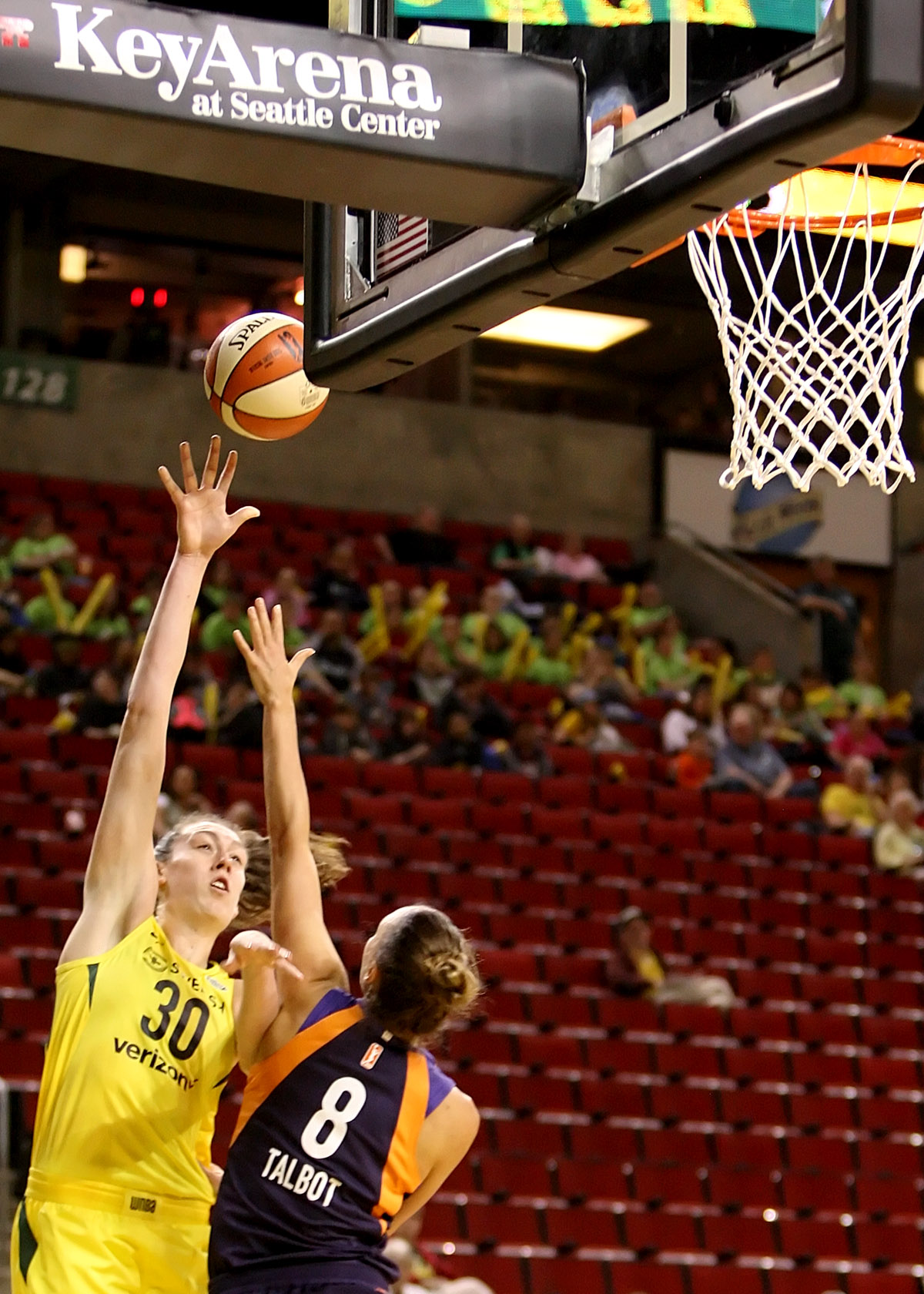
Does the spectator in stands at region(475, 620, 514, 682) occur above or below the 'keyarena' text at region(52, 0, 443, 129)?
above

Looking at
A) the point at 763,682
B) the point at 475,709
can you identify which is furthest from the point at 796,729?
the point at 475,709

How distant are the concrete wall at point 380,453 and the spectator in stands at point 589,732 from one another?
3617mm

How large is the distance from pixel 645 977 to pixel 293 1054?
6.92 metres

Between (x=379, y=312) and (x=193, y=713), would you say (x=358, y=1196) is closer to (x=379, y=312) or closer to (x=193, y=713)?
(x=379, y=312)

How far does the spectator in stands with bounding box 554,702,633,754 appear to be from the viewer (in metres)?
12.6

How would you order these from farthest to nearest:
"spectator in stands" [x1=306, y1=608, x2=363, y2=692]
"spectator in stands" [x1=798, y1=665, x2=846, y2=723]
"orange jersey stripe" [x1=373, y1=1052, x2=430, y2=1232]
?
"spectator in stands" [x1=798, y1=665, x2=846, y2=723] → "spectator in stands" [x1=306, y1=608, x2=363, y2=692] → "orange jersey stripe" [x1=373, y1=1052, x2=430, y2=1232]

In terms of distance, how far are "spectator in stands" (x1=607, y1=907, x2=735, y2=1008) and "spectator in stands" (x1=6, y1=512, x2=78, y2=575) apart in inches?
179

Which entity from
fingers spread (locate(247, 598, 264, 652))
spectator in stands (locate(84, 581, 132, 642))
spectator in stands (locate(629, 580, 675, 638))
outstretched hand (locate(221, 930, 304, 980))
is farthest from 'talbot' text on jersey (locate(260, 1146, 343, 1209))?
spectator in stands (locate(629, 580, 675, 638))

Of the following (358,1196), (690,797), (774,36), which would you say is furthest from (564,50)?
(690,797)

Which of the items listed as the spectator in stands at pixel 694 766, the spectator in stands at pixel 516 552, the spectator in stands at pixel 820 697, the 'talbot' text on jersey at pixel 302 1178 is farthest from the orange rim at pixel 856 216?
the spectator in stands at pixel 516 552

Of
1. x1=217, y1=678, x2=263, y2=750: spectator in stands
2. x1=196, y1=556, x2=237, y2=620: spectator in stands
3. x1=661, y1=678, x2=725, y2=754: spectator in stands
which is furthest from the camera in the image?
x1=661, y1=678, x2=725, y2=754: spectator in stands

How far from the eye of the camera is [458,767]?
11.6 meters

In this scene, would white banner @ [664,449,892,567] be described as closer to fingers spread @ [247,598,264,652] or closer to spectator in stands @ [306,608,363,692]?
spectator in stands @ [306,608,363,692]

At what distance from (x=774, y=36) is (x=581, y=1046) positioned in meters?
6.98
